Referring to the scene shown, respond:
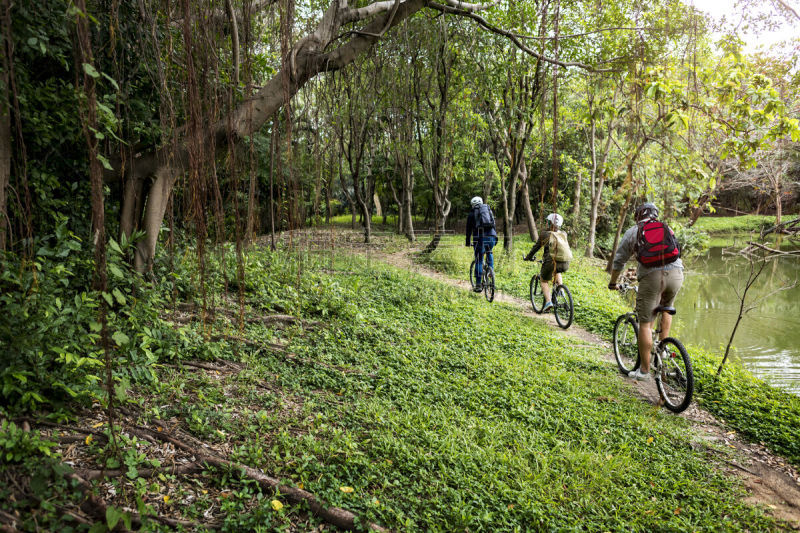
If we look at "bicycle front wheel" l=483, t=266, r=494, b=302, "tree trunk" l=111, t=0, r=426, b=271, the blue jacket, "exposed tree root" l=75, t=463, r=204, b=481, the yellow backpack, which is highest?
"tree trunk" l=111, t=0, r=426, b=271

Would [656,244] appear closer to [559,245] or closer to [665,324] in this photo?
[665,324]

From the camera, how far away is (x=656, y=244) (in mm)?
4961

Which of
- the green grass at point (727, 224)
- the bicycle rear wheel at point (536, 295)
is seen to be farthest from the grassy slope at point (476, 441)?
the green grass at point (727, 224)

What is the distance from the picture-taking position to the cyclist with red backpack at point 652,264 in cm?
497

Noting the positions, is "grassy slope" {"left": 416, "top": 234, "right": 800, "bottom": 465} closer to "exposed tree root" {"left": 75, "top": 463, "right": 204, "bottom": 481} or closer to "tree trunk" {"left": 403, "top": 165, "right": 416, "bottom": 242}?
"exposed tree root" {"left": 75, "top": 463, "right": 204, "bottom": 481}

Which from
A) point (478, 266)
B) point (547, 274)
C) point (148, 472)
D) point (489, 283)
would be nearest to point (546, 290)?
point (547, 274)

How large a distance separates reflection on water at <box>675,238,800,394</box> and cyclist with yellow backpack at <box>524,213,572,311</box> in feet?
7.45

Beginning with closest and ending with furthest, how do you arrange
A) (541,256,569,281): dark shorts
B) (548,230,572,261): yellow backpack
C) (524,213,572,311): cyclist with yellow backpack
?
(524,213,572,311): cyclist with yellow backpack, (548,230,572,261): yellow backpack, (541,256,569,281): dark shorts

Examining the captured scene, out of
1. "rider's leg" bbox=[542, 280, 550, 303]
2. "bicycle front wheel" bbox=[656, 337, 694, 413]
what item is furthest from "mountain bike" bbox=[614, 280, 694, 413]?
"rider's leg" bbox=[542, 280, 550, 303]

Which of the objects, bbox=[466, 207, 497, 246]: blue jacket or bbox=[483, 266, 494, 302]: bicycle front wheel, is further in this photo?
bbox=[483, 266, 494, 302]: bicycle front wheel

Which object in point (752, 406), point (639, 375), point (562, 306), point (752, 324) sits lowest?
point (752, 324)

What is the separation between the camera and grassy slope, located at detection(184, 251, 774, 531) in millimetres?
3145

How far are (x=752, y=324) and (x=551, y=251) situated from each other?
6.37m

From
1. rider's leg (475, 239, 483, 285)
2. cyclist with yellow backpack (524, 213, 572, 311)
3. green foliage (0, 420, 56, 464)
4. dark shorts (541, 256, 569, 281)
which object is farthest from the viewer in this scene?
rider's leg (475, 239, 483, 285)
